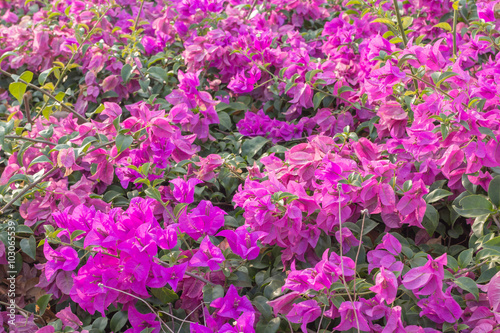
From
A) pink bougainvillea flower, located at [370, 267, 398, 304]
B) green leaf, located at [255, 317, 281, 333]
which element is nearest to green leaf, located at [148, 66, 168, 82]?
green leaf, located at [255, 317, 281, 333]

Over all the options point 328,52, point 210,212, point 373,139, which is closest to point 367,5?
point 328,52

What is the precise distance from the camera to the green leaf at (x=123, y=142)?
1.19m

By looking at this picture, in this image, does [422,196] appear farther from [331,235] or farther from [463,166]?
[331,235]

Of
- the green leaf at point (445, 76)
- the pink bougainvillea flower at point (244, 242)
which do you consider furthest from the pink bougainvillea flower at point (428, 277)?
the green leaf at point (445, 76)

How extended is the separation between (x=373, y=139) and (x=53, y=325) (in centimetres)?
106

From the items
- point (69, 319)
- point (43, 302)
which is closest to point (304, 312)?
point (69, 319)

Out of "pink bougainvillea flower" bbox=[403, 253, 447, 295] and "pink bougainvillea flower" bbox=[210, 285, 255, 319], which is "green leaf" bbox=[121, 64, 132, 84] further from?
"pink bougainvillea flower" bbox=[403, 253, 447, 295]

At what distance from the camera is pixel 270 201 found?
1.03 meters

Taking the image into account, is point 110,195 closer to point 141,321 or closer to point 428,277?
point 141,321

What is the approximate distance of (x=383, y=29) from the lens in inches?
76.2

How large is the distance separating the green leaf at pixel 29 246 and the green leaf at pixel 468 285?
41.5 inches

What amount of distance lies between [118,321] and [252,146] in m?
0.70

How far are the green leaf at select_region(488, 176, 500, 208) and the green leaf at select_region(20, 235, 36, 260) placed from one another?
1.16 m

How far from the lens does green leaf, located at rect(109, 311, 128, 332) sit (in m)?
1.09
